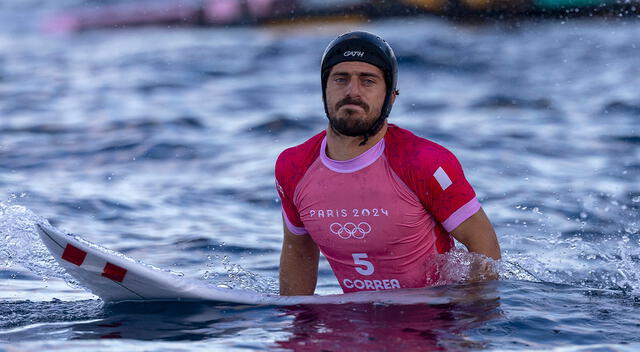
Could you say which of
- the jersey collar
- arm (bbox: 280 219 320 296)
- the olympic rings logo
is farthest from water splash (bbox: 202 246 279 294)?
the jersey collar

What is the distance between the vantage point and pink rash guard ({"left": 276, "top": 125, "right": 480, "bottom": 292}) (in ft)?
20.8

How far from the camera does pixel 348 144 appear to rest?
6.56 meters

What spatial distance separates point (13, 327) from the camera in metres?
6.48

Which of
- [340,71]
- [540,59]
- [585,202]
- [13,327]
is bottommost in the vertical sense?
[13,327]

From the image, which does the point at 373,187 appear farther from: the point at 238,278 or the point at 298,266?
the point at 238,278

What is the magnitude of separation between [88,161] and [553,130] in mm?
7161

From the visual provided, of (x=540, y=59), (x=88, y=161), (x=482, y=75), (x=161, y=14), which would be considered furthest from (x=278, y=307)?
(x=161, y=14)

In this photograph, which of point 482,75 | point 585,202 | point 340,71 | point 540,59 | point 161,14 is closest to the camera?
point 340,71

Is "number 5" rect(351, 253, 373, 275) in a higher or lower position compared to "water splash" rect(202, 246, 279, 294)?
higher

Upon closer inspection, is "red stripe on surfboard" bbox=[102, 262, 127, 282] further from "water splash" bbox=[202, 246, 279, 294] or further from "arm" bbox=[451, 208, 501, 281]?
"arm" bbox=[451, 208, 501, 281]

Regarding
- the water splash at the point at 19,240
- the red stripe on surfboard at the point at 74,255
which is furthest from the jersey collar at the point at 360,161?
→ the water splash at the point at 19,240

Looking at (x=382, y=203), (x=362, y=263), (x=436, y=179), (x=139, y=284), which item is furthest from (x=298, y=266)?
(x=436, y=179)

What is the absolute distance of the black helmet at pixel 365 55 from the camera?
250 inches

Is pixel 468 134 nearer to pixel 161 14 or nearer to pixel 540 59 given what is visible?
pixel 540 59
